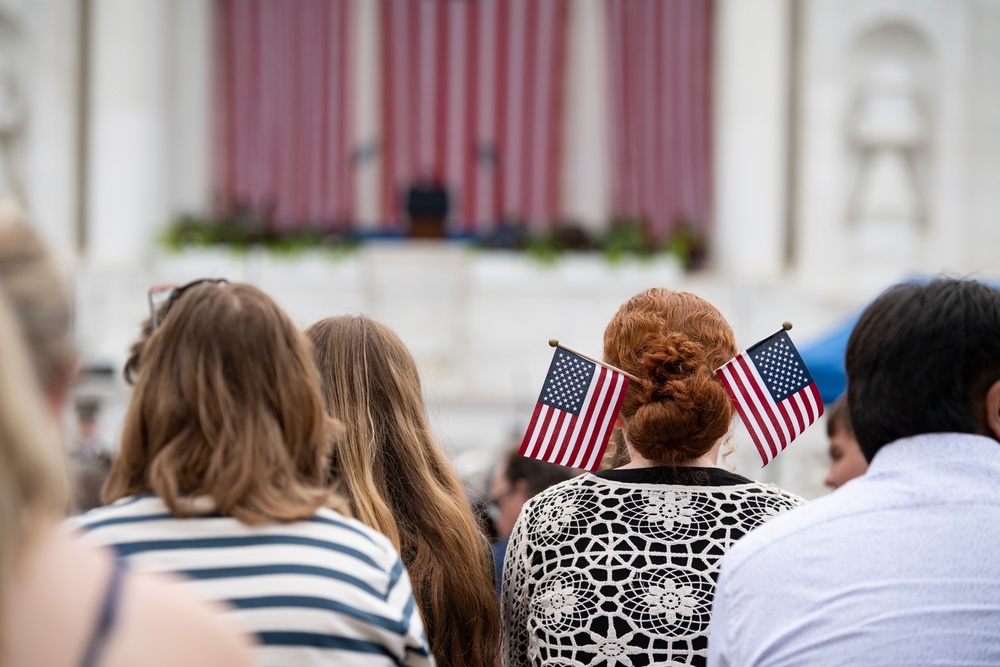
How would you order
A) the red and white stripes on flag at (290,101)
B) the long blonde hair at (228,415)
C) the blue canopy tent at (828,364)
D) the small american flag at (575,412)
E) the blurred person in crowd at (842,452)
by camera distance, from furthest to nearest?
1. the red and white stripes on flag at (290,101)
2. the blue canopy tent at (828,364)
3. the blurred person in crowd at (842,452)
4. the small american flag at (575,412)
5. the long blonde hair at (228,415)

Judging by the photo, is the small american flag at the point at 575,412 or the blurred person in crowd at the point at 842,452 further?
the blurred person in crowd at the point at 842,452

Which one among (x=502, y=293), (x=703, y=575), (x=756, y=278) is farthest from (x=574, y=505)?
(x=756, y=278)

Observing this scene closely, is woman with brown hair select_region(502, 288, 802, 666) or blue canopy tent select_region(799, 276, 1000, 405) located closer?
woman with brown hair select_region(502, 288, 802, 666)

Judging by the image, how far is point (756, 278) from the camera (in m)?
15.8

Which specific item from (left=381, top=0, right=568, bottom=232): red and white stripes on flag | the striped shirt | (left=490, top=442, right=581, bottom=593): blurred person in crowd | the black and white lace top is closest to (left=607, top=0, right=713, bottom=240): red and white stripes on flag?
(left=381, top=0, right=568, bottom=232): red and white stripes on flag

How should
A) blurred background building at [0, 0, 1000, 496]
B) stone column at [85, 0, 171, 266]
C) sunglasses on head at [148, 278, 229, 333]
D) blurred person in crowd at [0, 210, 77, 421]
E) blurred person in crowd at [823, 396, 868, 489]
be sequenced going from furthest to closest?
stone column at [85, 0, 171, 266] < blurred background building at [0, 0, 1000, 496] < blurred person in crowd at [823, 396, 868, 489] < sunglasses on head at [148, 278, 229, 333] < blurred person in crowd at [0, 210, 77, 421]

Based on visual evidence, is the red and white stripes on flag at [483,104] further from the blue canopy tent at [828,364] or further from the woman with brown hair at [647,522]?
the woman with brown hair at [647,522]

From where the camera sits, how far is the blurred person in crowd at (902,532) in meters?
1.98

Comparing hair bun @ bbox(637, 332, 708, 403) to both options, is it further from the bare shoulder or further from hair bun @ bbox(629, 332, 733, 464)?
the bare shoulder

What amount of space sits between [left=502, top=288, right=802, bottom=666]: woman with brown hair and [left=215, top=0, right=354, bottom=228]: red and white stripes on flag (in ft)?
51.9

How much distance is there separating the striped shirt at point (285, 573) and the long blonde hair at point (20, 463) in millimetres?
792

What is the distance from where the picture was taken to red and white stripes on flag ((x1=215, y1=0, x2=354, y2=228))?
18.4m

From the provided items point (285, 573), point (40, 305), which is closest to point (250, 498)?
point (285, 573)

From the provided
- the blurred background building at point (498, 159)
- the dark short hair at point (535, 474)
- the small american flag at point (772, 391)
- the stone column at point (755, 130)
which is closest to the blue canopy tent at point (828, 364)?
the dark short hair at point (535, 474)
